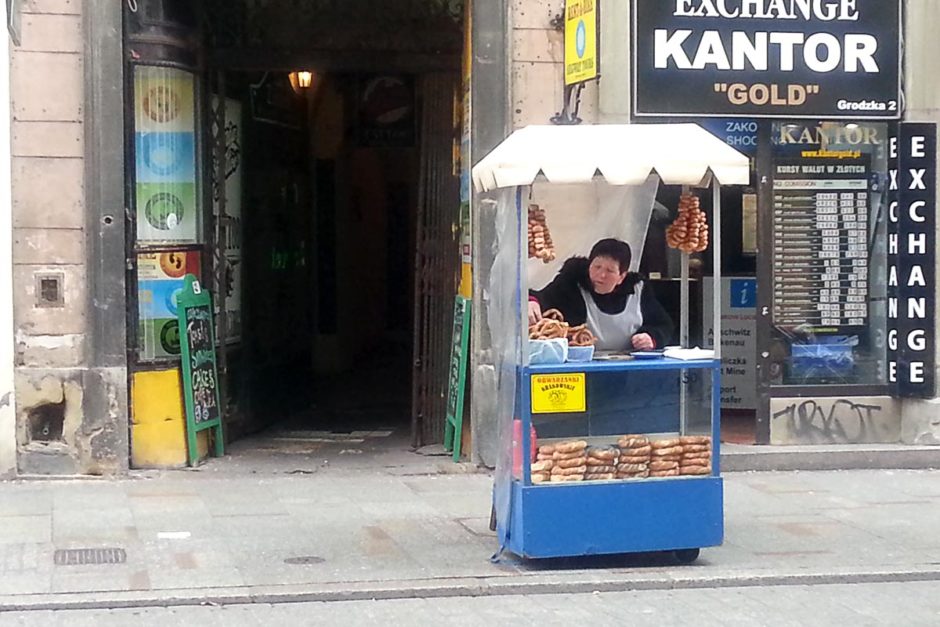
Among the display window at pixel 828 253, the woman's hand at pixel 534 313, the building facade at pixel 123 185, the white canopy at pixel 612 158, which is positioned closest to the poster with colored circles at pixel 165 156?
the building facade at pixel 123 185

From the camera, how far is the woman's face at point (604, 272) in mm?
8375

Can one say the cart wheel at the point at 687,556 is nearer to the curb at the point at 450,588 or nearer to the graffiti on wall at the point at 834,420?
the curb at the point at 450,588

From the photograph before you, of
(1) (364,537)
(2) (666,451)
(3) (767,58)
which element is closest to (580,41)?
(3) (767,58)

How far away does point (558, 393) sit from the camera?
7895 millimetres

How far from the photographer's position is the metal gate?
12.0m

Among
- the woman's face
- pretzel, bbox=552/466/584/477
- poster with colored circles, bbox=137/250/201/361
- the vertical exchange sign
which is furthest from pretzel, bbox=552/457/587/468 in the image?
the vertical exchange sign

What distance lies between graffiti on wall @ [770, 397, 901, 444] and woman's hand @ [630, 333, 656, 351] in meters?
3.46

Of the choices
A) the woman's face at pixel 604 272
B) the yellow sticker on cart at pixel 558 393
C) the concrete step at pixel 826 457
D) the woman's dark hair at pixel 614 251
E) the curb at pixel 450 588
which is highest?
the woman's dark hair at pixel 614 251

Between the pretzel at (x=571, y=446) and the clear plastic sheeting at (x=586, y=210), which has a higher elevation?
the clear plastic sheeting at (x=586, y=210)

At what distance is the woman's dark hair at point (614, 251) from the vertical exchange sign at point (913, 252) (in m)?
3.97

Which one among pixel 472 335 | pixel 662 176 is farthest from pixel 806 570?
pixel 472 335

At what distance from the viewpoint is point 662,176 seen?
25.2 ft

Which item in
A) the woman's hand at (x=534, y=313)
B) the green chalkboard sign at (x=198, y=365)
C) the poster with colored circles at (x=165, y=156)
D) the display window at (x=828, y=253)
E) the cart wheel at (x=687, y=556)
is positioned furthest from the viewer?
the display window at (x=828, y=253)

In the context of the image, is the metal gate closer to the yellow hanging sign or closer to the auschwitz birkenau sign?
the yellow hanging sign
